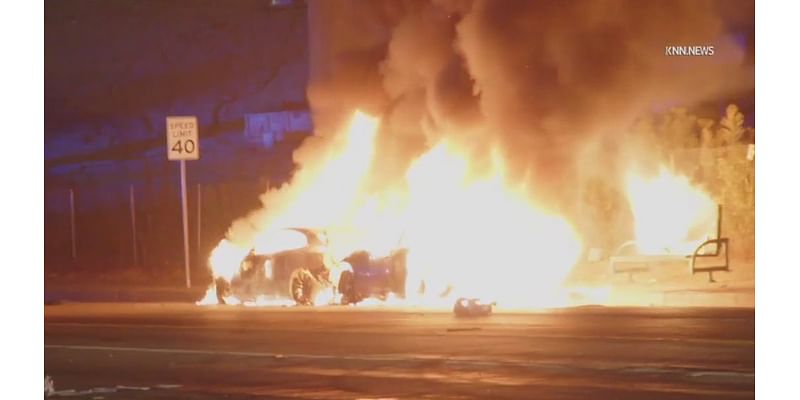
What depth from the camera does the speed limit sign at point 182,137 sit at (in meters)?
14.8

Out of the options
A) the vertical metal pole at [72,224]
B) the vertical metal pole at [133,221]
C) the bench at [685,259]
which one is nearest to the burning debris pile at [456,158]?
the bench at [685,259]

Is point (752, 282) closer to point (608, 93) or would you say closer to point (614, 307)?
point (614, 307)

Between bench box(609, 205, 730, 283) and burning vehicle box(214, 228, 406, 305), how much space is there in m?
2.36

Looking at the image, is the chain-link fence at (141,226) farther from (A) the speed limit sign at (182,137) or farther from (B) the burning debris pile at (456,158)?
(A) the speed limit sign at (182,137)

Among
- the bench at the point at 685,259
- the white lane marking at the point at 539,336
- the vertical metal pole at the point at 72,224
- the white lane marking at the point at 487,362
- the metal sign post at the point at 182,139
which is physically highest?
the metal sign post at the point at 182,139

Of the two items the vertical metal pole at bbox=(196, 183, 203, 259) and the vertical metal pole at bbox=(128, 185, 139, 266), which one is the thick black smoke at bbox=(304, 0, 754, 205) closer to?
the vertical metal pole at bbox=(196, 183, 203, 259)

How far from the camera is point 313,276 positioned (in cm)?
1577

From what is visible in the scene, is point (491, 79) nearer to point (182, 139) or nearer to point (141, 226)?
point (182, 139)

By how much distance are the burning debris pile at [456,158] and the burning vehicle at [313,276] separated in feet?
0.07
